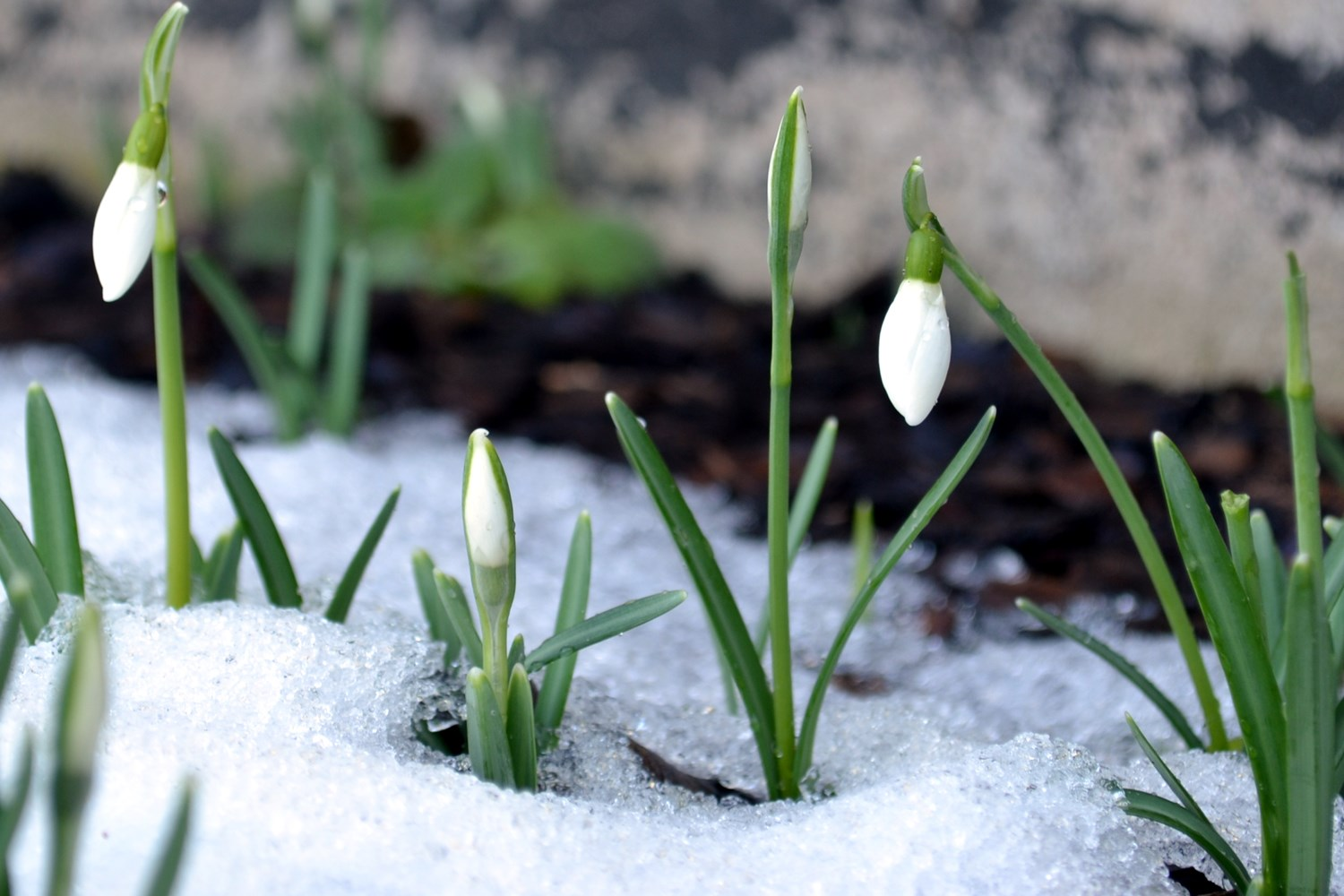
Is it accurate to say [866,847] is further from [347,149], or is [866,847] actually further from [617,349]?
[347,149]

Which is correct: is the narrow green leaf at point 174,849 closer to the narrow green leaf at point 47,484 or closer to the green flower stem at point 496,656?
the green flower stem at point 496,656

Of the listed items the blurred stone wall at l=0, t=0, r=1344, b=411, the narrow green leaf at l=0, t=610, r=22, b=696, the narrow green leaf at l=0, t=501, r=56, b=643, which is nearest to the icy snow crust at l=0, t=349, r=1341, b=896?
the narrow green leaf at l=0, t=501, r=56, b=643

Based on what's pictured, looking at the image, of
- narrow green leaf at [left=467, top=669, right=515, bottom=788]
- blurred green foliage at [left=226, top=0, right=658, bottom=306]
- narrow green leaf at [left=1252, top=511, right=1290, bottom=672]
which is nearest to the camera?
narrow green leaf at [left=467, top=669, right=515, bottom=788]

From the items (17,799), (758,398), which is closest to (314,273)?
(758,398)

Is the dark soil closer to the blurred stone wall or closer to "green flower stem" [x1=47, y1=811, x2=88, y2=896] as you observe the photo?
the blurred stone wall

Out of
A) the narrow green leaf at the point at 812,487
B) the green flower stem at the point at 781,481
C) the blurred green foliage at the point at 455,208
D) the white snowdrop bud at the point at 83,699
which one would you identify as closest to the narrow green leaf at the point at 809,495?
the narrow green leaf at the point at 812,487
